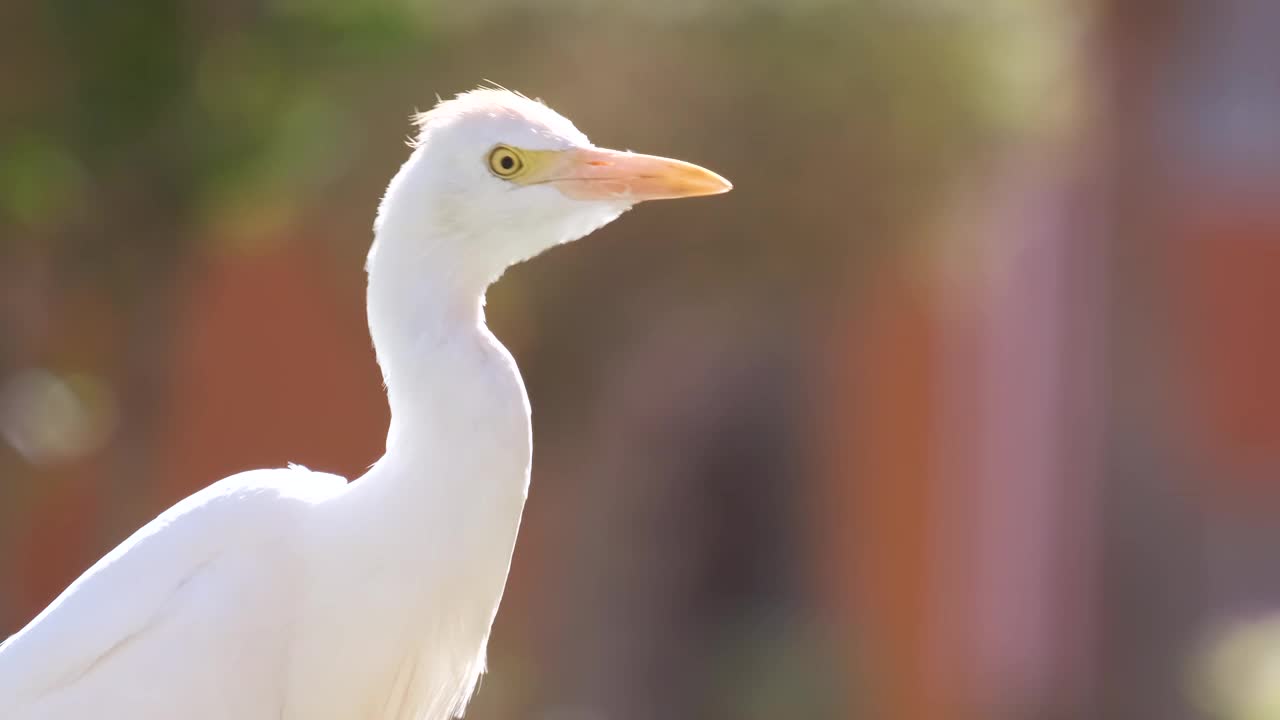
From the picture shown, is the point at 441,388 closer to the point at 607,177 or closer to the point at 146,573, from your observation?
the point at 607,177

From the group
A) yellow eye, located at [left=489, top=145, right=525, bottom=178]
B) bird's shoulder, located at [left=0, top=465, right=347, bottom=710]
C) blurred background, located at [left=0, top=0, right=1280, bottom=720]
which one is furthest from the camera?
blurred background, located at [left=0, top=0, right=1280, bottom=720]

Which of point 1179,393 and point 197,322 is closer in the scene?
point 1179,393

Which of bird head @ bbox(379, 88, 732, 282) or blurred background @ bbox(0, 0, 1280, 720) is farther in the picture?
blurred background @ bbox(0, 0, 1280, 720)

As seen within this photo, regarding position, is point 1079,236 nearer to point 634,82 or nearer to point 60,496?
point 634,82

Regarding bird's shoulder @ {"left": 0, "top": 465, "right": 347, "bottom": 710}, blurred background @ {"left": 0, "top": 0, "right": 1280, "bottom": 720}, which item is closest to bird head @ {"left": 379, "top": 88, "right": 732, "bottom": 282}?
bird's shoulder @ {"left": 0, "top": 465, "right": 347, "bottom": 710}

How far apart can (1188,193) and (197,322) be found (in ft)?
20.7

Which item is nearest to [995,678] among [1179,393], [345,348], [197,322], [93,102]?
[1179,393]

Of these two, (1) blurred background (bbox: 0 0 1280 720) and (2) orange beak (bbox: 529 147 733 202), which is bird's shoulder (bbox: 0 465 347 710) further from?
(1) blurred background (bbox: 0 0 1280 720)

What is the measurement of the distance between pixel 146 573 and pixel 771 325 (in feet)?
32.1

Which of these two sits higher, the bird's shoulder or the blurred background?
the blurred background

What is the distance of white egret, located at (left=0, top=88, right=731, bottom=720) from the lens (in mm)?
3588

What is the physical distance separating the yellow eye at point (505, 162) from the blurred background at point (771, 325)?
468 centimetres

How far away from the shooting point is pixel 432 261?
3.64 meters

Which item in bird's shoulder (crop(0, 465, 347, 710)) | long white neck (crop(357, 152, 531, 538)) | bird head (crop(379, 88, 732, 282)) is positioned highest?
bird head (crop(379, 88, 732, 282))
